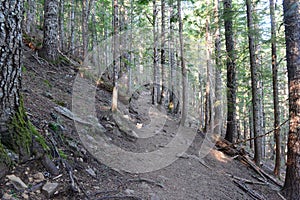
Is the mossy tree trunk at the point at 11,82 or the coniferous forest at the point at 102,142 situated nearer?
the mossy tree trunk at the point at 11,82

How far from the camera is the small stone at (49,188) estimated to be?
297 centimetres

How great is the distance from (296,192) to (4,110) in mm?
7368

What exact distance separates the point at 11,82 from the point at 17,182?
1.30 m

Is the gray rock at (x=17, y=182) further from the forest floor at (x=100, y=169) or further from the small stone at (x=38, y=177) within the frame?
the small stone at (x=38, y=177)

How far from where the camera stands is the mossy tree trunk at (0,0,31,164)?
2863mm

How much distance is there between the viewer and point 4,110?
295 cm

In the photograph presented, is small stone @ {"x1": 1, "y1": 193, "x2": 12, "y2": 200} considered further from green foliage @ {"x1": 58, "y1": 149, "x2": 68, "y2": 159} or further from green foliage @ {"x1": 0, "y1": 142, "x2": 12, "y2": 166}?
green foliage @ {"x1": 58, "y1": 149, "x2": 68, "y2": 159}

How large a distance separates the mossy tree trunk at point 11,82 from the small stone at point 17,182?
20 centimetres

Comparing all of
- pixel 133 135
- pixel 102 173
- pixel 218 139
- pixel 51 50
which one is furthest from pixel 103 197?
pixel 218 139

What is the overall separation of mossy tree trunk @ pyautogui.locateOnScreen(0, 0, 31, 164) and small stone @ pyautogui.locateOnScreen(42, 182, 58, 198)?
488mm

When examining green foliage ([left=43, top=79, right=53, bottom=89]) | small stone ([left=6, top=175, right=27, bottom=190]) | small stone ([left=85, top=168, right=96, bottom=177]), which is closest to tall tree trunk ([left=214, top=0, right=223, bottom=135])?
green foliage ([left=43, top=79, right=53, bottom=89])

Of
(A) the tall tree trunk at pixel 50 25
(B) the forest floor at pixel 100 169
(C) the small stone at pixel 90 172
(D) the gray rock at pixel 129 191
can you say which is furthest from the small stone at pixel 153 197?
(A) the tall tree trunk at pixel 50 25

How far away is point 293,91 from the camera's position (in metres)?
6.27

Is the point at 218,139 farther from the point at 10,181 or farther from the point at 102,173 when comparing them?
the point at 10,181
